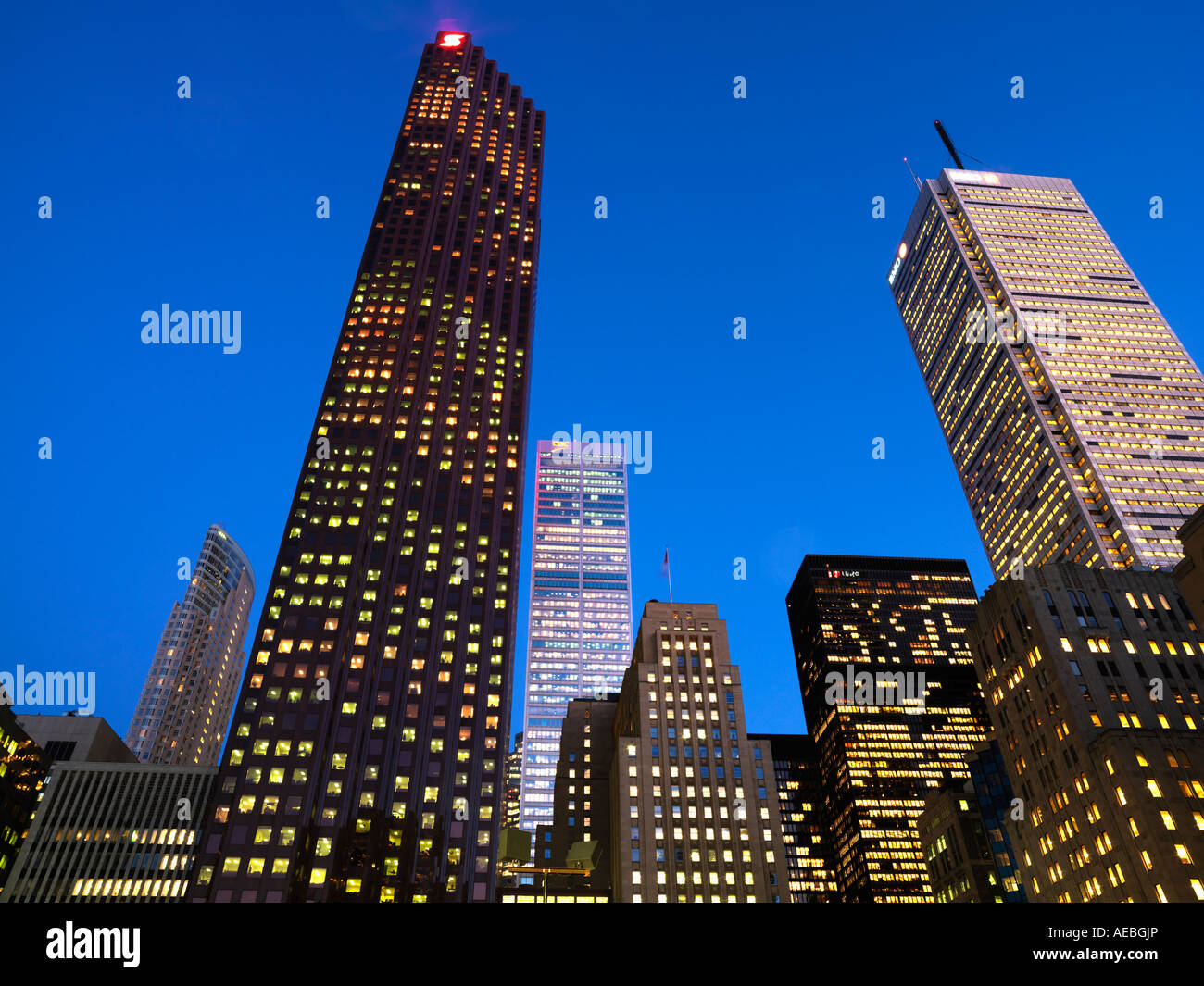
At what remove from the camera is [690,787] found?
502 feet

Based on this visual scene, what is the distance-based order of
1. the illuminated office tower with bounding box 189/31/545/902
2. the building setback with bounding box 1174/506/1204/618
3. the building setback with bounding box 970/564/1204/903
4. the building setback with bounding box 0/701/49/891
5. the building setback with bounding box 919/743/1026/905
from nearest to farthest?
the building setback with bounding box 970/564/1204/903 → the building setback with bounding box 1174/506/1204/618 → the illuminated office tower with bounding box 189/31/545/902 → the building setback with bounding box 0/701/49/891 → the building setback with bounding box 919/743/1026/905

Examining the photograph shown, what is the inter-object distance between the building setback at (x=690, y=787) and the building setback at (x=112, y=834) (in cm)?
8444

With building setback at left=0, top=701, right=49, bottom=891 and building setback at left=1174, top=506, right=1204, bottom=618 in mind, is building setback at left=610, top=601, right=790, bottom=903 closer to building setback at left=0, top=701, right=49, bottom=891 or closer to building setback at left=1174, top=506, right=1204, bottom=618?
building setback at left=1174, top=506, right=1204, bottom=618

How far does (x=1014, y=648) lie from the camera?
Answer: 387ft

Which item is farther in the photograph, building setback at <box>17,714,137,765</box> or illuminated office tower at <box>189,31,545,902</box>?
building setback at <box>17,714,137,765</box>

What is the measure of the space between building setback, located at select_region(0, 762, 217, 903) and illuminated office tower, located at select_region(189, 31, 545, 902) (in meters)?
43.2

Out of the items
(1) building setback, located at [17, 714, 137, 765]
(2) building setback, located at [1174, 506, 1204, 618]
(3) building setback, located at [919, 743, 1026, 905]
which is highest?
(1) building setback, located at [17, 714, 137, 765]

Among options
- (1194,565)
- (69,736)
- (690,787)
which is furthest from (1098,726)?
(69,736)

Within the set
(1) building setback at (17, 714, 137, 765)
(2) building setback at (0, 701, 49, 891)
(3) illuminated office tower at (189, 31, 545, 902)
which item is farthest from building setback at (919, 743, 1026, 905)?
(1) building setback at (17, 714, 137, 765)

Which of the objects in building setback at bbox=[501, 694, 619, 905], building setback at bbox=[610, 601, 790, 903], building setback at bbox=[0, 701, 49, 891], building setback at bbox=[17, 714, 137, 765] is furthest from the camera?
building setback at bbox=[17, 714, 137, 765]

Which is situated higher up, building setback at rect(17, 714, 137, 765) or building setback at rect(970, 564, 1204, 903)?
building setback at rect(17, 714, 137, 765)

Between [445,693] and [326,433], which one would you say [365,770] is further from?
[326,433]

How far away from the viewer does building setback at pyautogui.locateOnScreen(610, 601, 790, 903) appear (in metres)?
142
